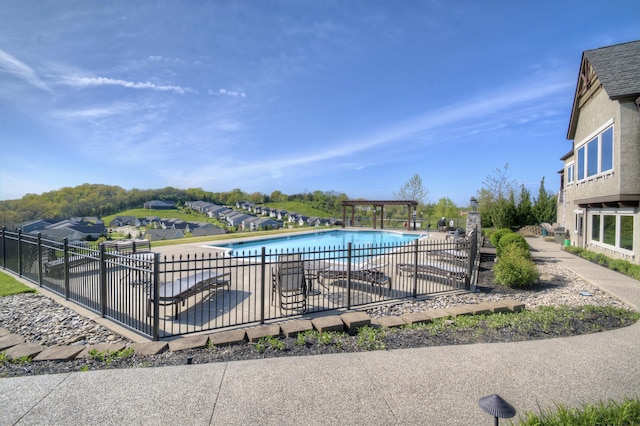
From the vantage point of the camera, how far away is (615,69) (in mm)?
11516

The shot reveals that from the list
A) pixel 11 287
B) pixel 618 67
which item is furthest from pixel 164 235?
pixel 618 67

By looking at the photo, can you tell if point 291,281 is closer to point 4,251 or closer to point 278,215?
point 4,251

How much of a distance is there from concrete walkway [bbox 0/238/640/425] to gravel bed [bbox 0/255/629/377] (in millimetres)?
307

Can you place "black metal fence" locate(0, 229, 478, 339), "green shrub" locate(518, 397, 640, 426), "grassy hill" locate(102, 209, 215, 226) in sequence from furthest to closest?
"grassy hill" locate(102, 209, 215, 226) < "black metal fence" locate(0, 229, 478, 339) < "green shrub" locate(518, 397, 640, 426)

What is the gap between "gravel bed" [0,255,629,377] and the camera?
13.1 feet

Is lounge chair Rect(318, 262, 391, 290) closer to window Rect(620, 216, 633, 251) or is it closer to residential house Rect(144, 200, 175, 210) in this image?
window Rect(620, 216, 633, 251)

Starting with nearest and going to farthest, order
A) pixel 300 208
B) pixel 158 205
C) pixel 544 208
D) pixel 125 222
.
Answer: pixel 544 208
pixel 125 222
pixel 300 208
pixel 158 205

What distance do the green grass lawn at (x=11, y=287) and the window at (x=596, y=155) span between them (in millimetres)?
18954

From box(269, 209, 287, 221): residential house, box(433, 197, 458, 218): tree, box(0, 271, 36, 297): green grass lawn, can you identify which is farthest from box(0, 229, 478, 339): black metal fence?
box(269, 209, 287, 221): residential house

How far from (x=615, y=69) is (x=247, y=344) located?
15.9m

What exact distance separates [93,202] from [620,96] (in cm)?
7982

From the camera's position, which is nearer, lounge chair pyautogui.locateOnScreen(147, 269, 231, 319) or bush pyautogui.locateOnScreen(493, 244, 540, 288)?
lounge chair pyautogui.locateOnScreen(147, 269, 231, 319)

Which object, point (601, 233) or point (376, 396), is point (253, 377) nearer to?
point (376, 396)

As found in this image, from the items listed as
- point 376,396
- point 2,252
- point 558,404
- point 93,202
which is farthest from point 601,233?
point 93,202
